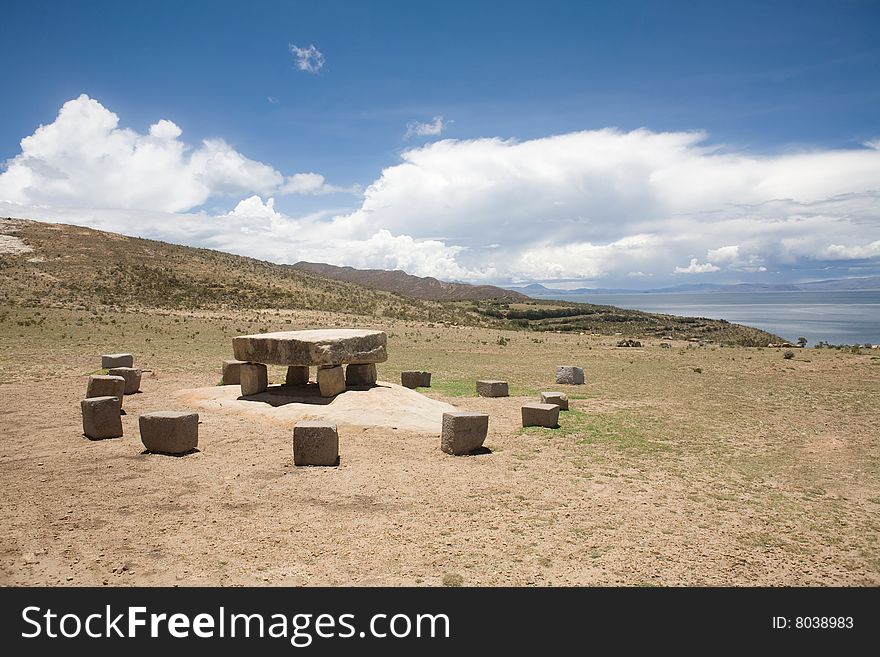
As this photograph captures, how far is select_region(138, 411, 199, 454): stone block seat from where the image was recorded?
10.5m

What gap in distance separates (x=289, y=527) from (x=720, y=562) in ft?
16.6

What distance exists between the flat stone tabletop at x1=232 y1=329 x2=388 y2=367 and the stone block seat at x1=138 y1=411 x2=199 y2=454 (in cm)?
402

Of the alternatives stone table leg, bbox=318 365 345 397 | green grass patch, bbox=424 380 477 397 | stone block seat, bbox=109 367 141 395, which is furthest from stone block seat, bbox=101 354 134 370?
green grass patch, bbox=424 380 477 397

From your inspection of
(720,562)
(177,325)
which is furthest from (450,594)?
(177,325)

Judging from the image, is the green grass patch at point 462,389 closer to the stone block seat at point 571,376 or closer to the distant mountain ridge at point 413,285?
the stone block seat at point 571,376

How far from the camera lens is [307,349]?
14.3m

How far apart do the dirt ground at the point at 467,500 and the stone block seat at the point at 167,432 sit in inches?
14.6

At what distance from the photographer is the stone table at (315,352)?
1434 centimetres

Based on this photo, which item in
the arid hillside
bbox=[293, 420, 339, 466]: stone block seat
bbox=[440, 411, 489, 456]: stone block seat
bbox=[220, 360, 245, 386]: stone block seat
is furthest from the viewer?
the arid hillside

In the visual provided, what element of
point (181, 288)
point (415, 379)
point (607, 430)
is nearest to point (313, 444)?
point (607, 430)

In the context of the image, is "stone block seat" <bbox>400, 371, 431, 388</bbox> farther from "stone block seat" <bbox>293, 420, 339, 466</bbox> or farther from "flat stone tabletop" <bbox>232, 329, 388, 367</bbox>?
"stone block seat" <bbox>293, 420, 339, 466</bbox>

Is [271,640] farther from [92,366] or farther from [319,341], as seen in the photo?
[92,366]

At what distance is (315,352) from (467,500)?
699 centimetres

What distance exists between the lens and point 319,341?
14352 mm
